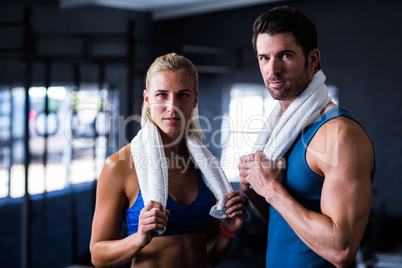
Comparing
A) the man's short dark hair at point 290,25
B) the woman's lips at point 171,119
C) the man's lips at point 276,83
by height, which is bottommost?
the woman's lips at point 171,119

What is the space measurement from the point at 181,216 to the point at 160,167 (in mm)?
177

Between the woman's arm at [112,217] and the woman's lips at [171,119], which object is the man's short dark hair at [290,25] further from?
the woman's arm at [112,217]

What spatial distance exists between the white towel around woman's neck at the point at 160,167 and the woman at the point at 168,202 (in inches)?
1.1

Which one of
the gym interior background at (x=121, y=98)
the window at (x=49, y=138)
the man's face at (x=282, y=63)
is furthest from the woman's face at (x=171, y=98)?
the window at (x=49, y=138)

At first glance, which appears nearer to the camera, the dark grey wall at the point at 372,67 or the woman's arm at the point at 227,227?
the woman's arm at the point at 227,227

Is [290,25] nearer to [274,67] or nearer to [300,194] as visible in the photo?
[274,67]

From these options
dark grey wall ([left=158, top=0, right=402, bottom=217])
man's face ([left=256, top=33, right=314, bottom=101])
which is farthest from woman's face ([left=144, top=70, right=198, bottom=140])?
dark grey wall ([left=158, top=0, right=402, bottom=217])

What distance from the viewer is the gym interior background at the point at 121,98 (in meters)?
4.86

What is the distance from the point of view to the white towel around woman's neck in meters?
1.33

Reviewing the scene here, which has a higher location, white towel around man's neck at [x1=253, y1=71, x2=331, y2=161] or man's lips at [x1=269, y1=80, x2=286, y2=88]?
man's lips at [x1=269, y1=80, x2=286, y2=88]

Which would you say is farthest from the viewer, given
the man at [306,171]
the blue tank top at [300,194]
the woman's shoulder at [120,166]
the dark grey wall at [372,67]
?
the dark grey wall at [372,67]

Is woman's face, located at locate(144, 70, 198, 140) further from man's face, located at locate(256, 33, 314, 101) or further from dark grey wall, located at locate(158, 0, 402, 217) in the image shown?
dark grey wall, located at locate(158, 0, 402, 217)

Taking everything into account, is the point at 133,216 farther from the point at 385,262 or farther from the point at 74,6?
the point at 74,6

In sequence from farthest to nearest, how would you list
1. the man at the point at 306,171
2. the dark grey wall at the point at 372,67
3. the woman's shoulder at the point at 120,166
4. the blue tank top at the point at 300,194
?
the dark grey wall at the point at 372,67, the woman's shoulder at the point at 120,166, the blue tank top at the point at 300,194, the man at the point at 306,171
